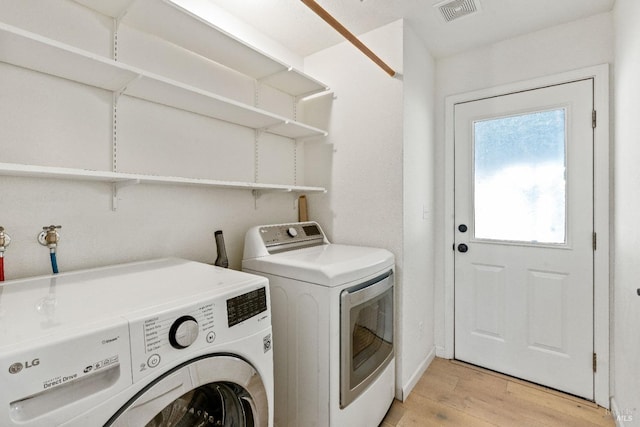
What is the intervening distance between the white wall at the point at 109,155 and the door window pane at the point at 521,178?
173 centimetres

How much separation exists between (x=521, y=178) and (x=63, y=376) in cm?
261

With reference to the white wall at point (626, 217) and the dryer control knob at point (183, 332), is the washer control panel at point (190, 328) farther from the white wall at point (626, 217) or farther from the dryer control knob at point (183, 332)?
the white wall at point (626, 217)

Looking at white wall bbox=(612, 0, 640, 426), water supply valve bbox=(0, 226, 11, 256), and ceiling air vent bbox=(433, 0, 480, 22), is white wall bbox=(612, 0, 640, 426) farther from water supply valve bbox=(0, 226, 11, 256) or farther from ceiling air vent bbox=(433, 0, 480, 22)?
water supply valve bbox=(0, 226, 11, 256)

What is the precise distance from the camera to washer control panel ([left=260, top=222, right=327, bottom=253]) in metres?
1.83

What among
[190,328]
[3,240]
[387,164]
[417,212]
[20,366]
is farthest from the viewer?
[417,212]

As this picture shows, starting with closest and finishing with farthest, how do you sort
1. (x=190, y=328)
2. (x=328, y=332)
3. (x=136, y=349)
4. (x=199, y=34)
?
1. (x=136, y=349)
2. (x=190, y=328)
3. (x=328, y=332)
4. (x=199, y=34)

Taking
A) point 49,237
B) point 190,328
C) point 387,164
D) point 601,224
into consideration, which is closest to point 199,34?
point 49,237

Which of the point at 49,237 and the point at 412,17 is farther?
the point at 412,17

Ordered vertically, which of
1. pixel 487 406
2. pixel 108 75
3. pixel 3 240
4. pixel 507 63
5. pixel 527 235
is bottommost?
pixel 487 406

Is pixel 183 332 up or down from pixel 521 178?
down

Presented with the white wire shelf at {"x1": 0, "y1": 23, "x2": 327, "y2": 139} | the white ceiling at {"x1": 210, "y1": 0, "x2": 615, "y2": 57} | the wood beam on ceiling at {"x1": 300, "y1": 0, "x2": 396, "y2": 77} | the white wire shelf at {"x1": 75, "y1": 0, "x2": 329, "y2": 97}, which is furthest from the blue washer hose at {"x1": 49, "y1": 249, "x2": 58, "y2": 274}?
the white ceiling at {"x1": 210, "y1": 0, "x2": 615, "y2": 57}

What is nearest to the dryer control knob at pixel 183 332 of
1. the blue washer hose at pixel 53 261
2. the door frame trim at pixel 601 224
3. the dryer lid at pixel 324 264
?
the dryer lid at pixel 324 264

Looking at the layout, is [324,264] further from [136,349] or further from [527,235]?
[527,235]

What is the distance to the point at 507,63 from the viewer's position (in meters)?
2.25
